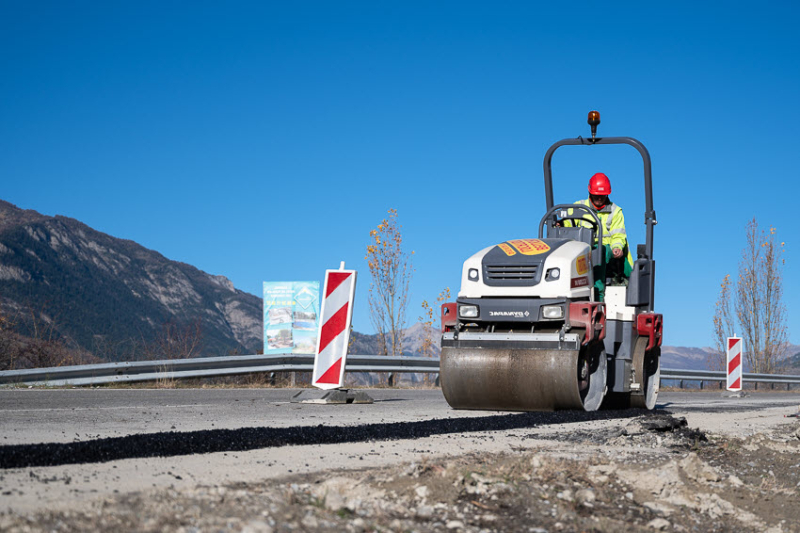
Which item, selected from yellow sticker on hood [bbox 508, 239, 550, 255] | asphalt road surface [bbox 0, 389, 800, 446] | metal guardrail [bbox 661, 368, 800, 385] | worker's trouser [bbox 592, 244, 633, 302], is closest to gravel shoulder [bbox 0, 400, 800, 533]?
asphalt road surface [bbox 0, 389, 800, 446]

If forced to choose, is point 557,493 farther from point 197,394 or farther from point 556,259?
point 197,394

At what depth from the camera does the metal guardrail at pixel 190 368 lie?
42.4 feet

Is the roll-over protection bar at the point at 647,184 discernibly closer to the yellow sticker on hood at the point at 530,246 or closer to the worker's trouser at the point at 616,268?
the worker's trouser at the point at 616,268

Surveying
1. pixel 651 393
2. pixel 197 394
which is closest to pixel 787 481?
pixel 651 393

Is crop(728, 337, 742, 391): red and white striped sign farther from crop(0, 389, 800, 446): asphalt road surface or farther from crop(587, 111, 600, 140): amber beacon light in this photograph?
crop(587, 111, 600, 140): amber beacon light

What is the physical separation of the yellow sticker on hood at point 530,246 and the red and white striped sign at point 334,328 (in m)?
2.17

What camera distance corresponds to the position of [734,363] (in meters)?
20.6

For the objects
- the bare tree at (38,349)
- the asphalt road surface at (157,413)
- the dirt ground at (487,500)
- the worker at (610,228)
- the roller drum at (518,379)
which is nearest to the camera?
the dirt ground at (487,500)

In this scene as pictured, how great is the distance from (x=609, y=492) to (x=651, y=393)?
22.0 feet

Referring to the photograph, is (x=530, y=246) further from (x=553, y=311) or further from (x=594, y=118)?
(x=594, y=118)

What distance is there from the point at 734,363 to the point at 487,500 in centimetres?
1844

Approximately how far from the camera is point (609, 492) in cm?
436

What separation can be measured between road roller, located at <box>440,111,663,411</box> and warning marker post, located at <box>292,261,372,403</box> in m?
1.59

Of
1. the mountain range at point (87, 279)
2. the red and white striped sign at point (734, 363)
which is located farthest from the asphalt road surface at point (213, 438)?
the mountain range at point (87, 279)
